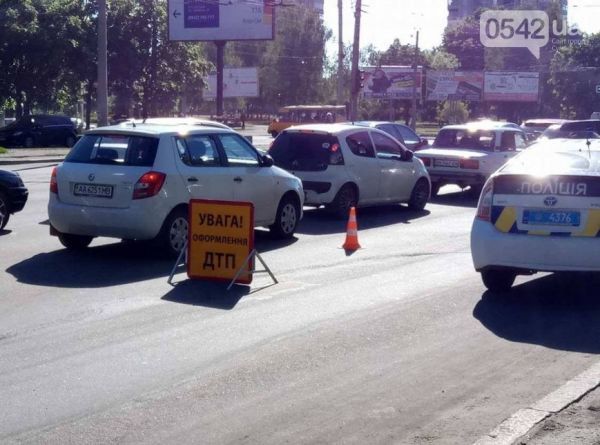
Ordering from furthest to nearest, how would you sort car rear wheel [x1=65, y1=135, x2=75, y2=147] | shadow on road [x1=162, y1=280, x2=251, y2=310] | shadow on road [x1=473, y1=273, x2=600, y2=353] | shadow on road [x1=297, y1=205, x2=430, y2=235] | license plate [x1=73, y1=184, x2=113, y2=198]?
1. car rear wheel [x1=65, y1=135, x2=75, y2=147]
2. shadow on road [x1=297, y1=205, x2=430, y2=235]
3. license plate [x1=73, y1=184, x2=113, y2=198]
4. shadow on road [x1=162, y1=280, x2=251, y2=310]
5. shadow on road [x1=473, y1=273, x2=600, y2=353]

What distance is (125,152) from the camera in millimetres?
11969

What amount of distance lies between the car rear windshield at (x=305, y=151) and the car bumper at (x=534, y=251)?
7140 millimetres

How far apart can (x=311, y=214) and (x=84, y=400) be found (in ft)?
36.7

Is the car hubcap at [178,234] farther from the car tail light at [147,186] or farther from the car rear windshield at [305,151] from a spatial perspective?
the car rear windshield at [305,151]

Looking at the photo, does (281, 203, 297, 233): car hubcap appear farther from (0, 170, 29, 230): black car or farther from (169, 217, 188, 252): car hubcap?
(0, 170, 29, 230): black car

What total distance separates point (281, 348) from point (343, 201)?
8.95m

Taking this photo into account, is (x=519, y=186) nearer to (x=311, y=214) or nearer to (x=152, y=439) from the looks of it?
(x=152, y=439)

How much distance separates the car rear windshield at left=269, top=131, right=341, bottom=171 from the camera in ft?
54.9

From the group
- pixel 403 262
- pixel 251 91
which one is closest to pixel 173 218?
pixel 403 262

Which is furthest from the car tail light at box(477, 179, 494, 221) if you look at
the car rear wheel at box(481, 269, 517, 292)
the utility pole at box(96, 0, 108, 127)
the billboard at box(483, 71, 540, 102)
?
the billboard at box(483, 71, 540, 102)

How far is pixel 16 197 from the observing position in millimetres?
14844

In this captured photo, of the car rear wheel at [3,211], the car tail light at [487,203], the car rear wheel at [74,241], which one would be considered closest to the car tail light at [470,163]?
the car rear wheel at [3,211]

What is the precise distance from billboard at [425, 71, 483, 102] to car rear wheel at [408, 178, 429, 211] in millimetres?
62897

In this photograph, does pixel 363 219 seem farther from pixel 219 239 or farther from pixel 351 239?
pixel 219 239
